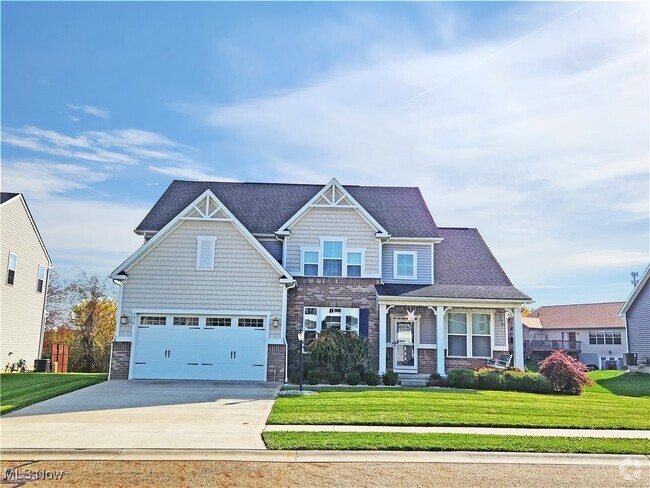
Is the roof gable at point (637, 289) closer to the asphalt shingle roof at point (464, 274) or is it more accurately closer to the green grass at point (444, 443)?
the asphalt shingle roof at point (464, 274)

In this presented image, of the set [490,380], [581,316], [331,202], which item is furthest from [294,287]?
[581,316]

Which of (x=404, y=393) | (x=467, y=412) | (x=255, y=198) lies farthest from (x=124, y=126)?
(x=467, y=412)

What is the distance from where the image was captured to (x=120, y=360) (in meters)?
21.0

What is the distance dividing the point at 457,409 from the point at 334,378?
7.07m

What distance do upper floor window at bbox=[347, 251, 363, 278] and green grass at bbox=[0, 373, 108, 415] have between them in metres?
10.5

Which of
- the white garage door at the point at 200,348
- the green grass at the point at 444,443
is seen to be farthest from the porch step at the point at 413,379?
the green grass at the point at 444,443

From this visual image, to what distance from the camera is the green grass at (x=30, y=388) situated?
15.4 metres

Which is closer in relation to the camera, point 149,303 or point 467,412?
point 467,412

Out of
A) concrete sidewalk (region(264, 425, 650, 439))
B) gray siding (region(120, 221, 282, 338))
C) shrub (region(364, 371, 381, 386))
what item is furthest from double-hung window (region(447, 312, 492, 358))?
concrete sidewalk (region(264, 425, 650, 439))

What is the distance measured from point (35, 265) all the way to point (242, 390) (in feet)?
57.8

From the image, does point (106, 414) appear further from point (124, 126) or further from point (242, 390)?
point (124, 126)

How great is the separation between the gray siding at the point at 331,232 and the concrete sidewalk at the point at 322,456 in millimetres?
14149

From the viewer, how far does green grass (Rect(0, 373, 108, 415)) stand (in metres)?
15.4

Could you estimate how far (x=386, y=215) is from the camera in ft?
86.5
